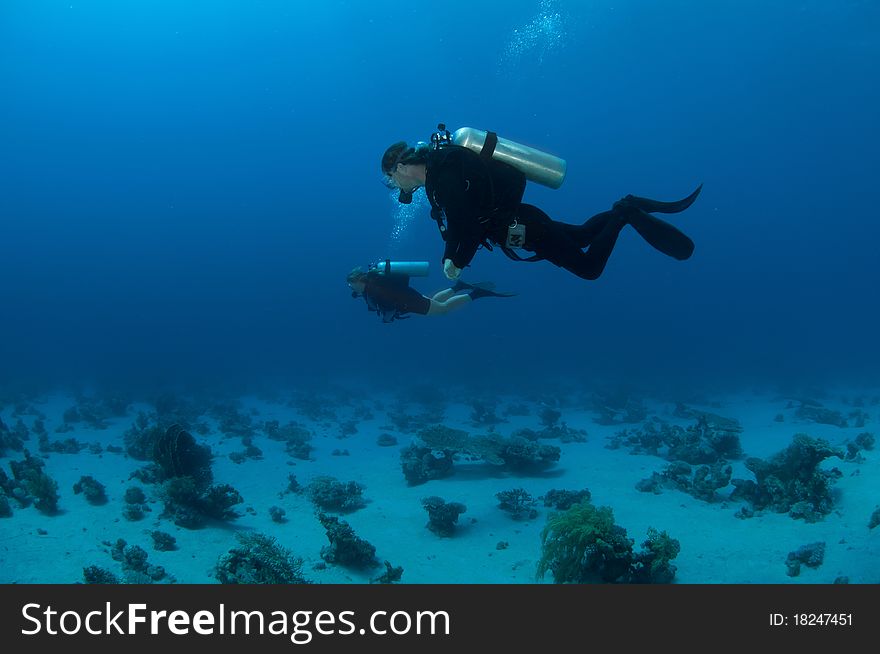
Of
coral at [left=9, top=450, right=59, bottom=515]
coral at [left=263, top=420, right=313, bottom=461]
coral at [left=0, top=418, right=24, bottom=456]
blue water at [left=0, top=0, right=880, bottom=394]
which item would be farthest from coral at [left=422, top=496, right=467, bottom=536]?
blue water at [left=0, top=0, right=880, bottom=394]

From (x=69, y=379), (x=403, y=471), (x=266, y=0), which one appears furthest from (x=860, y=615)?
(x=266, y=0)

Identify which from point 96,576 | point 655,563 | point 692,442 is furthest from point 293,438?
point 655,563

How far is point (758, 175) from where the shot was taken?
321 feet

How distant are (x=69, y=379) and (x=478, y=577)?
36.6m

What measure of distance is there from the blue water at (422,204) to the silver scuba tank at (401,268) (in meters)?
25.4

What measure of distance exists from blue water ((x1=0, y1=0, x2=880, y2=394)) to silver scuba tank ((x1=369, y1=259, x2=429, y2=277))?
83.2 ft

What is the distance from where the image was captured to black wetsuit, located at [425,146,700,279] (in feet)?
18.1

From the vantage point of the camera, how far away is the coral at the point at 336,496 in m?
9.88

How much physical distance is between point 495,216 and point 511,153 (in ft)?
2.67

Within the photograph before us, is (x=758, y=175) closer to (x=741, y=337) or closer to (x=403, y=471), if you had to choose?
(x=741, y=337)

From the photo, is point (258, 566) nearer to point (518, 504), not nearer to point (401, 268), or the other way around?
point (401, 268)

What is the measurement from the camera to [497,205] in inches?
229

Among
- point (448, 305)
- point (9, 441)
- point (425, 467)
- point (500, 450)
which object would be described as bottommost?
point (425, 467)

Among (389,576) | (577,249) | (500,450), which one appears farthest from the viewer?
(500,450)
